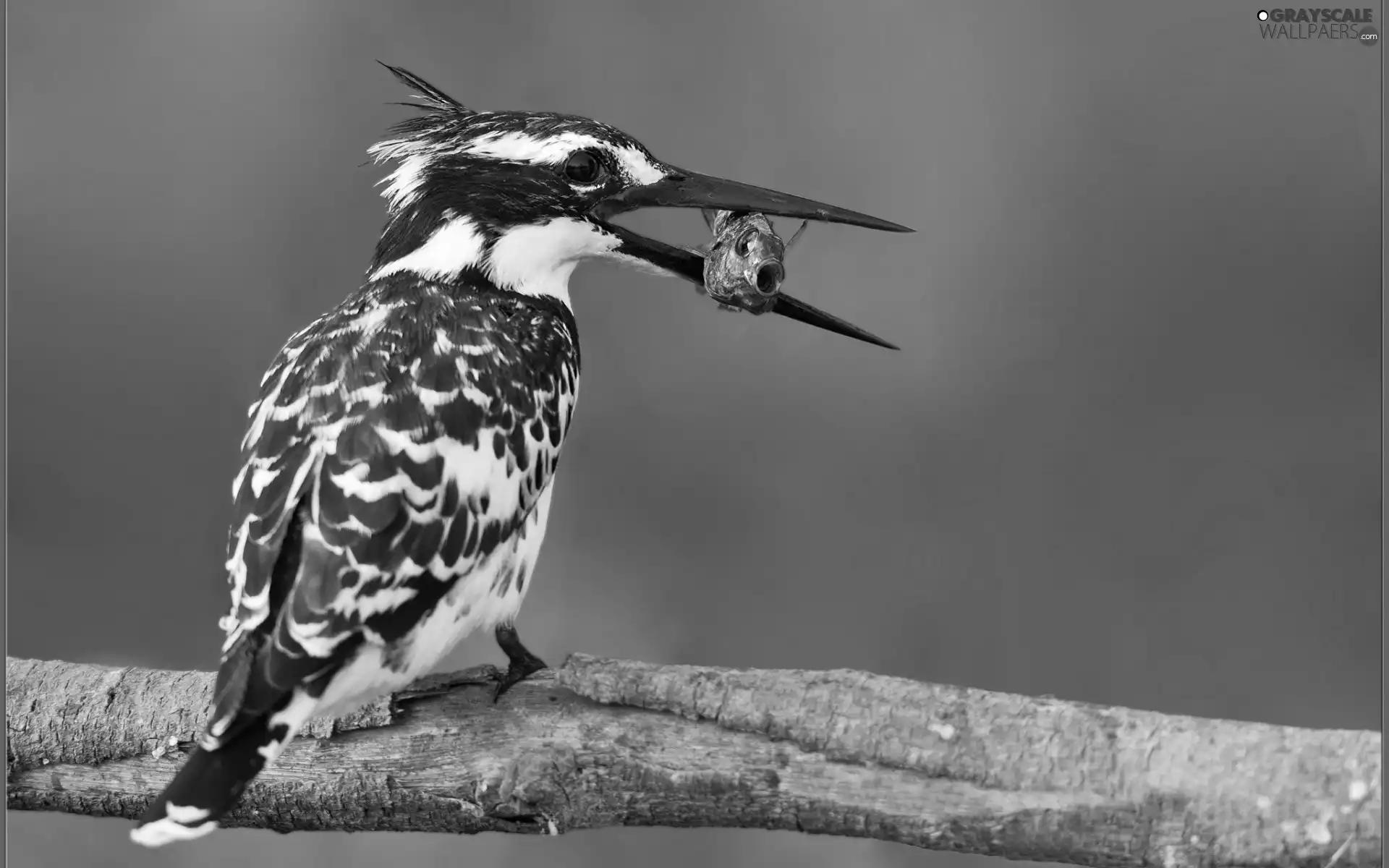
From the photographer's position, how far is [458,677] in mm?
2105

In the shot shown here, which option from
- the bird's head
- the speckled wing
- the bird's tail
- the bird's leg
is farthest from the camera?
the bird's head

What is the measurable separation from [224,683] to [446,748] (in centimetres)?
39

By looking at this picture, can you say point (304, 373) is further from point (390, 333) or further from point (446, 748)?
point (446, 748)

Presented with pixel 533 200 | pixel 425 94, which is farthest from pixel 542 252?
Answer: pixel 425 94

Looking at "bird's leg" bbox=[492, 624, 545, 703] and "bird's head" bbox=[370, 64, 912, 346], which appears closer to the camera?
"bird's leg" bbox=[492, 624, 545, 703]

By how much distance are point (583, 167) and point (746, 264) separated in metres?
0.35

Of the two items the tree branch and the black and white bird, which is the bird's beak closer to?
the black and white bird

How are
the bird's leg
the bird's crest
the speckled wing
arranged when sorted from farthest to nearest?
the bird's crest → the bird's leg → the speckled wing

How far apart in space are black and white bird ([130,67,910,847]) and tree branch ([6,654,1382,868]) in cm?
14

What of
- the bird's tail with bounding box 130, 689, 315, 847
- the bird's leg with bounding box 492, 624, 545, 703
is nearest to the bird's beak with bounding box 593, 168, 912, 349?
the bird's leg with bounding box 492, 624, 545, 703

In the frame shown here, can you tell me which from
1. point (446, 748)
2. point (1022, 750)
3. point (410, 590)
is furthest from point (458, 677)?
point (1022, 750)

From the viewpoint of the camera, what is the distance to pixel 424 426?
1.93 m

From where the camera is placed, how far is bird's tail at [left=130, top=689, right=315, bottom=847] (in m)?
1.68

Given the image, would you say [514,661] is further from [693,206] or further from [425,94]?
[425,94]
